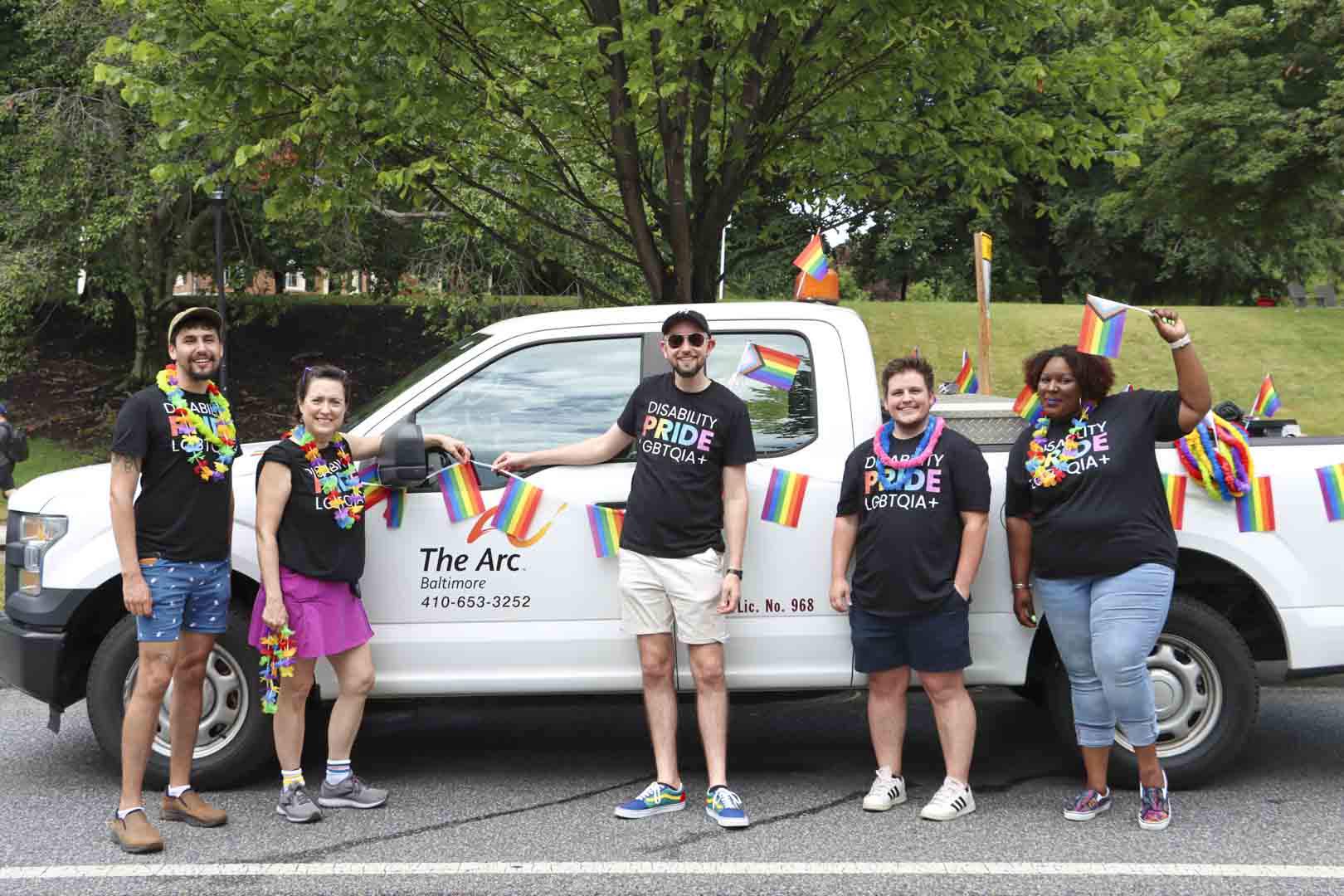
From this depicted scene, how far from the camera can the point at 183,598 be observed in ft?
15.6

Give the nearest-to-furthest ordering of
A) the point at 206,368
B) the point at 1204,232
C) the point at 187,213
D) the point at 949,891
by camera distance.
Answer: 1. the point at 949,891
2. the point at 206,368
3. the point at 187,213
4. the point at 1204,232

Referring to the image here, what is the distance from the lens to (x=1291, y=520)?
5.20m

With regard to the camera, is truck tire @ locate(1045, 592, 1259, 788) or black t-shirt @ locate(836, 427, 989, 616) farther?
truck tire @ locate(1045, 592, 1259, 788)

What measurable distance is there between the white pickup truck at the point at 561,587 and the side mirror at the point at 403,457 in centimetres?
21

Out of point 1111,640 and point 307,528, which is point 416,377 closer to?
point 307,528

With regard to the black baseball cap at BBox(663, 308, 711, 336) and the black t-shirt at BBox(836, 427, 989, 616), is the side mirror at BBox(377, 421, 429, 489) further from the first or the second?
the black t-shirt at BBox(836, 427, 989, 616)

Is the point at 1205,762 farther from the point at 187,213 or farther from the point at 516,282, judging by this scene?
the point at 187,213

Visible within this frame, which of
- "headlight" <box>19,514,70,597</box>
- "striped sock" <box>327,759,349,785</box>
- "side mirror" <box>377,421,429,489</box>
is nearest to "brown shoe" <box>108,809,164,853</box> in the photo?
"striped sock" <box>327,759,349,785</box>

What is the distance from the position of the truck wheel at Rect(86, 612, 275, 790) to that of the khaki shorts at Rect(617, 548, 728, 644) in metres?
1.46

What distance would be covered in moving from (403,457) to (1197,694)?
3.09 metres

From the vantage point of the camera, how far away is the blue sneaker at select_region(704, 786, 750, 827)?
16.0ft

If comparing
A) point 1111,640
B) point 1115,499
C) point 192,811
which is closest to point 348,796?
point 192,811

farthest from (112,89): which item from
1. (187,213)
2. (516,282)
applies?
(516,282)

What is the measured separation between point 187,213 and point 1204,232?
23804 millimetres
